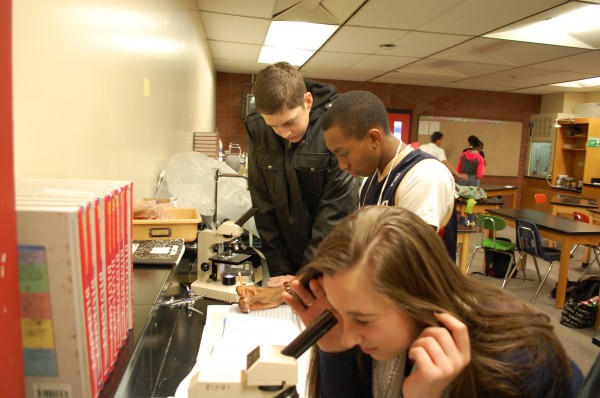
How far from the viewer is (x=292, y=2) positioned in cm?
395

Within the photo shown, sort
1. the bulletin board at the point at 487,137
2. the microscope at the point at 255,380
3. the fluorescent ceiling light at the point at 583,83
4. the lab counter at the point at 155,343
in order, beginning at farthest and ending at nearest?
the bulletin board at the point at 487,137 < the fluorescent ceiling light at the point at 583,83 < the lab counter at the point at 155,343 < the microscope at the point at 255,380

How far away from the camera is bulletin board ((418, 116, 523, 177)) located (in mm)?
9086

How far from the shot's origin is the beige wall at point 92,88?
846 mm

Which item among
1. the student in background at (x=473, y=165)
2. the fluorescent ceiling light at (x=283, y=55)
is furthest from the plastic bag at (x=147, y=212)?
the student in background at (x=473, y=165)

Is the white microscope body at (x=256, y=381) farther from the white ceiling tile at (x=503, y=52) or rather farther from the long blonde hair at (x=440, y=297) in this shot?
the white ceiling tile at (x=503, y=52)

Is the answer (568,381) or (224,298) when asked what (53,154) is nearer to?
(224,298)

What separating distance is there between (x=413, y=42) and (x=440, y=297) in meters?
4.75

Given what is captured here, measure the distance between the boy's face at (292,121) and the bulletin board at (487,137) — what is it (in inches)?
304

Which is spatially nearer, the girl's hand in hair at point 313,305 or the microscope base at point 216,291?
the girl's hand in hair at point 313,305

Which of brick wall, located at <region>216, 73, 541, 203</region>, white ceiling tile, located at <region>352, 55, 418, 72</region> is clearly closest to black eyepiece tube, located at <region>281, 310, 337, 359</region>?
white ceiling tile, located at <region>352, 55, 418, 72</region>

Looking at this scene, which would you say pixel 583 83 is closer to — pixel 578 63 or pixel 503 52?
pixel 578 63

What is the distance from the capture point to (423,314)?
0.78 metres

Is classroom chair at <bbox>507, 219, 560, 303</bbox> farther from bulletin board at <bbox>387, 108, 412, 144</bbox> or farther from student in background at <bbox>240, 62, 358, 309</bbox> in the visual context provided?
bulletin board at <bbox>387, 108, 412, 144</bbox>

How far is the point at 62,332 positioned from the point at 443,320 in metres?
0.56
